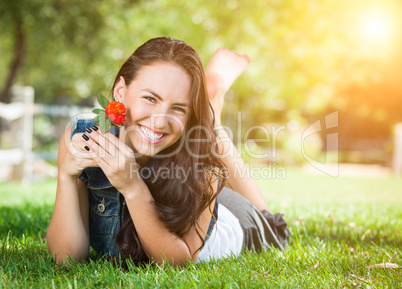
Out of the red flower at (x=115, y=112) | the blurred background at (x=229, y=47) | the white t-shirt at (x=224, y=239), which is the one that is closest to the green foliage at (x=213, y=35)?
the blurred background at (x=229, y=47)

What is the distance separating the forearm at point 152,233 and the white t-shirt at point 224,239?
21cm

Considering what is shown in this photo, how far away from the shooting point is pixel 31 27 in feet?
30.5

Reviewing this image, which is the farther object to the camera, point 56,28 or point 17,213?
point 56,28

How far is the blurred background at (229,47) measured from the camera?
894 cm

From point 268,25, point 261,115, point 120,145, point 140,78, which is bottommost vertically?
point 120,145

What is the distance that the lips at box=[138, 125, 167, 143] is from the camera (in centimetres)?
206

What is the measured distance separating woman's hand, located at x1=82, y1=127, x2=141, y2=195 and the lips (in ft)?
0.66

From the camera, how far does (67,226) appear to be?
2.06 metres

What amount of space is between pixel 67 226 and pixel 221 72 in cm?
186

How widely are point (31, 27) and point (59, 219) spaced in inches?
328

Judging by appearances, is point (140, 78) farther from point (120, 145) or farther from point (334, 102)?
point (334, 102)

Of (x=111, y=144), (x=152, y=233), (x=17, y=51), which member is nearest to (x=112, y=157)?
(x=111, y=144)

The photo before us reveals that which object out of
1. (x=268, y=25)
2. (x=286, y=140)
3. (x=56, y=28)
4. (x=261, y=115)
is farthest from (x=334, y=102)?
(x=56, y=28)

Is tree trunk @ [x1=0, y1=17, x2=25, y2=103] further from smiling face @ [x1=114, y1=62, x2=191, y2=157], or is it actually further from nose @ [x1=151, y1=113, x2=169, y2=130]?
nose @ [x1=151, y1=113, x2=169, y2=130]
